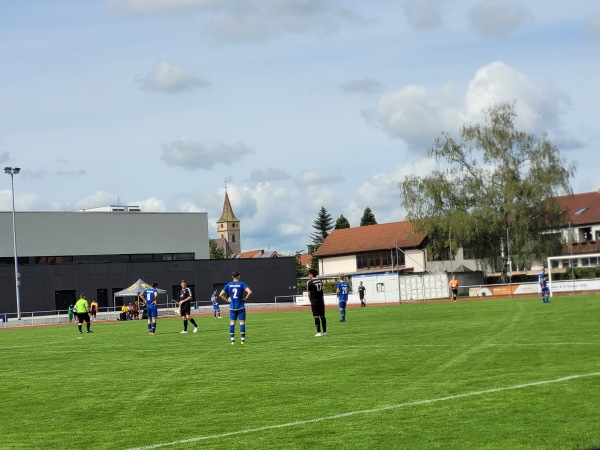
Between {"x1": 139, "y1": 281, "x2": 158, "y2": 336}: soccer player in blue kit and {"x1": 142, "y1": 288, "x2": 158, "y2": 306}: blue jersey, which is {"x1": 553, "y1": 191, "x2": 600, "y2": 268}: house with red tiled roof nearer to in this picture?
{"x1": 139, "y1": 281, "x2": 158, "y2": 336}: soccer player in blue kit

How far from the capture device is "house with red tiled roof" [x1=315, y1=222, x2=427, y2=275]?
109438 millimetres

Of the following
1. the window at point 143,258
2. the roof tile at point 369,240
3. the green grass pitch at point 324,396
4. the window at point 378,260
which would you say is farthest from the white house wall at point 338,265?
the green grass pitch at point 324,396

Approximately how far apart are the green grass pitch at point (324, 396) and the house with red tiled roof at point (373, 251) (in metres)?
84.3

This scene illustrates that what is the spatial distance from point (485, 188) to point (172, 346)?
181ft

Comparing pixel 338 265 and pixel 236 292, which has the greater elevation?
pixel 338 265

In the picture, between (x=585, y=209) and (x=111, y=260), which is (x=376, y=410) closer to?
(x=111, y=260)

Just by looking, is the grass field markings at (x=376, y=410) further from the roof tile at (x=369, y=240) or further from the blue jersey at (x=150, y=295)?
the roof tile at (x=369, y=240)

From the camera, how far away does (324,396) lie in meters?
13.8

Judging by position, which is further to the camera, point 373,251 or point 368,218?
point 368,218

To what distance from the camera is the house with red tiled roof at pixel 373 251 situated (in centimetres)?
10944

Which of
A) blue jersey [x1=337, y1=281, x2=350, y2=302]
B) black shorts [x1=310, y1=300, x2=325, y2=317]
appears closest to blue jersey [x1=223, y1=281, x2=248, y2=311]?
black shorts [x1=310, y1=300, x2=325, y2=317]

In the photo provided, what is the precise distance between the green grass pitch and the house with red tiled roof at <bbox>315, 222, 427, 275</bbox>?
84.3m

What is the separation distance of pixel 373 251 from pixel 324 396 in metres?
101

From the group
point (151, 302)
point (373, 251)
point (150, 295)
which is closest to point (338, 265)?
point (373, 251)
